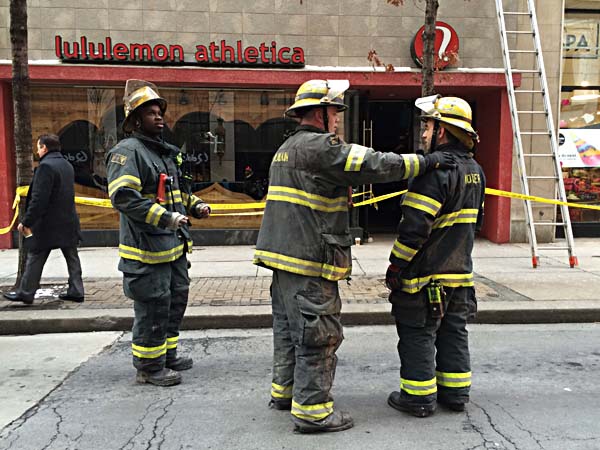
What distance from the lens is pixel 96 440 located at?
322cm

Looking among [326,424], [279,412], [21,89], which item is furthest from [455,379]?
[21,89]

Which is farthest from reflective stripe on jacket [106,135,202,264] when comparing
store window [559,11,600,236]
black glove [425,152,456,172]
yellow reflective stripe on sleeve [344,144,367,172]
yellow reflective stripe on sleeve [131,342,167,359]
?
store window [559,11,600,236]

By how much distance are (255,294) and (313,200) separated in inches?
142

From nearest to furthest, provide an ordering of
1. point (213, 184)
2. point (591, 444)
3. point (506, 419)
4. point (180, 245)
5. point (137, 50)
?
1. point (591, 444)
2. point (506, 419)
3. point (180, 245)
4. point (137, 50)
5. point (213, 184)

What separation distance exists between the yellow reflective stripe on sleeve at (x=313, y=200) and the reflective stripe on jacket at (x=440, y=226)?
0.44 meters

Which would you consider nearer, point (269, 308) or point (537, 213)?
point (269, 308)

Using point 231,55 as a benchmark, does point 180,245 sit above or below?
below

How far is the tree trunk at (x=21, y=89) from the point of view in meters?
6.27

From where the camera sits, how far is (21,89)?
6.35m

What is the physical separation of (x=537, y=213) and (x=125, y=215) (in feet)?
29.2

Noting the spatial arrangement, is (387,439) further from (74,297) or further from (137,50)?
(137,50)

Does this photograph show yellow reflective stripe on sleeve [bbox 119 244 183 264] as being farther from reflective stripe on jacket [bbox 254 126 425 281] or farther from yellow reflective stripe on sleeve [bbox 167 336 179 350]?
reflective stripe on jacket [bbox 254 126 425 281]

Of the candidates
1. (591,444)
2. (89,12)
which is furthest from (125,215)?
(89,12)

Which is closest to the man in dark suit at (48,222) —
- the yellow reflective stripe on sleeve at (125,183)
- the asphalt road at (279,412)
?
the asphalt road at (279,412)
